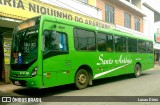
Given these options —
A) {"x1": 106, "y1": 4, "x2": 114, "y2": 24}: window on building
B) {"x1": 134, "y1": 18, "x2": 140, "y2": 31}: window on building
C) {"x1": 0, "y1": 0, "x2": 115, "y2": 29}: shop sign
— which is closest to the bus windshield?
{"x1": 0, "y1": 0, "x2": 115, "y2": 29}: shop sign

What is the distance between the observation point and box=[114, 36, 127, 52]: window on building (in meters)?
13.4

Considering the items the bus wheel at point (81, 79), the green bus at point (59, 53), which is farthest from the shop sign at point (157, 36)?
the bus wheel at point (81, 79)

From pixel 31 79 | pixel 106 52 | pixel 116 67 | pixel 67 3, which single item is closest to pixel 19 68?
pixel 31 79

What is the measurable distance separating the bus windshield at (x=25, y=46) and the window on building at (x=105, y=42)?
387 centimetres

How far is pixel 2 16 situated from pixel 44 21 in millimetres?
3363

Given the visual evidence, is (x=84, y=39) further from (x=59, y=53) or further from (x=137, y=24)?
(x=137, y=24)

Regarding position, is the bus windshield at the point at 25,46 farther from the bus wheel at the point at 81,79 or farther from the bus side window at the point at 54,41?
the bus wheel at the point at 81,79

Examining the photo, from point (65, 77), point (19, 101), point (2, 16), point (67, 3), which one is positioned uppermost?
point (67, 3)

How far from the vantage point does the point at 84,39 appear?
35.7 feet

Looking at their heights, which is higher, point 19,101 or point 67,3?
point 67,3

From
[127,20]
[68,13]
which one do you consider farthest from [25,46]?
[127,20]

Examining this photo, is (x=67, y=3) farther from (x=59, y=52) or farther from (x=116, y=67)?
(x=59, y=52)

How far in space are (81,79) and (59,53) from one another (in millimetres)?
1904

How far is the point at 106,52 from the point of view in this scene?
1245 centimetres
